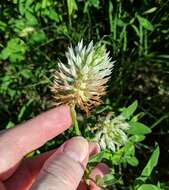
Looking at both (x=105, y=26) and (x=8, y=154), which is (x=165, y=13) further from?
(x=8, y=154)

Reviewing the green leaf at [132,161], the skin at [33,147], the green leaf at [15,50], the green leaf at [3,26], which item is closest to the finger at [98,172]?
the skin at [33,147]

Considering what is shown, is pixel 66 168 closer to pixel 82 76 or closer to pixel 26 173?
pixel 82 76

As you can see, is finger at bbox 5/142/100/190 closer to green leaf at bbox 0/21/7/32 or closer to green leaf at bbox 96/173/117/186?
green leaf at bbox 96/173/117/186

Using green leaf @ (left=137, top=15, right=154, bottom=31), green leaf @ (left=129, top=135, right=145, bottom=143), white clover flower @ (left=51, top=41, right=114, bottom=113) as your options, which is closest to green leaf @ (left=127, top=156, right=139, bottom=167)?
green leaf @ (left=129, top=135, right=145, bottom=143)

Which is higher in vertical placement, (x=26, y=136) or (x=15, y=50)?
(x=15, y=50)

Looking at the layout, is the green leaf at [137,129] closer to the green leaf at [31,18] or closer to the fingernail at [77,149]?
the fingernail at [77,149]

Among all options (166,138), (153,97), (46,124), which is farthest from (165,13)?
(46,124)

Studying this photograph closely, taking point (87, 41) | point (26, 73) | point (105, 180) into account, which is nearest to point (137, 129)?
point (105, 180)
